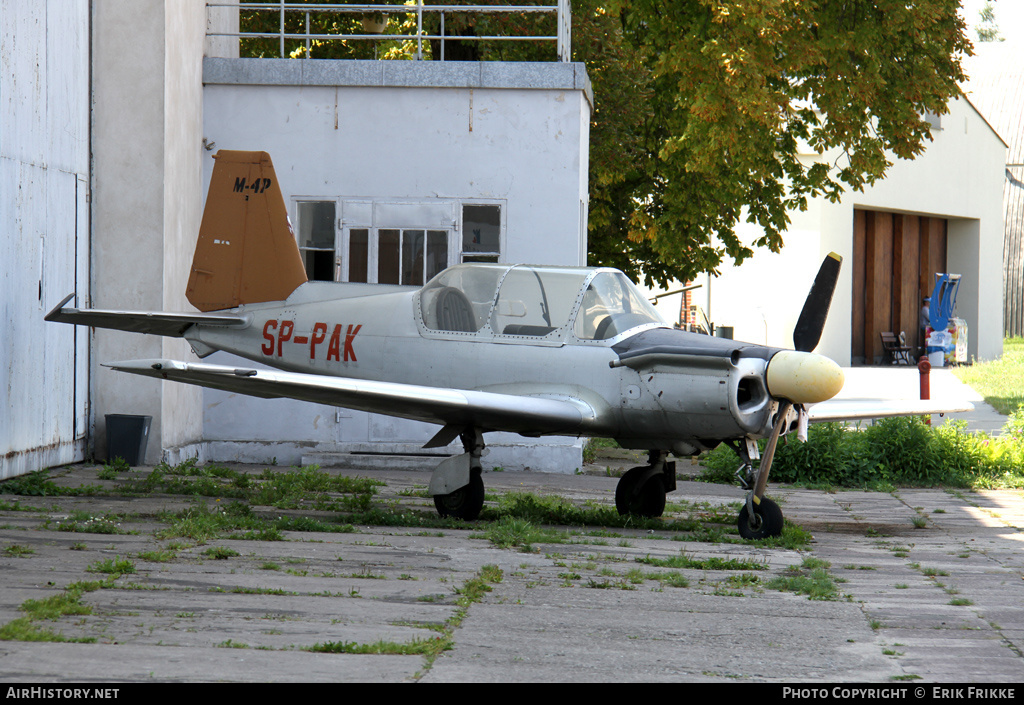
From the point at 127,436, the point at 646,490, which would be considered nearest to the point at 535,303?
the point at 646,490

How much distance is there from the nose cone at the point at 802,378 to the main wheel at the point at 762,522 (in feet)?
3.09

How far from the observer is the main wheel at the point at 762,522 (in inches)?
311

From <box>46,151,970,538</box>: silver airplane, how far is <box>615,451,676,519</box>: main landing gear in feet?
0.04

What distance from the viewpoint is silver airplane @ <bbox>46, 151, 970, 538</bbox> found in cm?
764

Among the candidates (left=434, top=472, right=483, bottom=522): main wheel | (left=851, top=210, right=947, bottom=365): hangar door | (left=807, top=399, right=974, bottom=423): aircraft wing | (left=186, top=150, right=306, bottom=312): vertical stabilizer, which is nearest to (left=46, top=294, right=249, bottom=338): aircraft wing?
(left=186, top=150, right=306, bottom=312): vertical stabilizer

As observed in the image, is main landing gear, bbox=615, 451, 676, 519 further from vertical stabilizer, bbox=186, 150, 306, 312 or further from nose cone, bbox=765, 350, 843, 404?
vertical stabilizer, bbox=186, 150, 306, 312

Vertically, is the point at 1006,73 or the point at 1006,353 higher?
the point at 1006,73

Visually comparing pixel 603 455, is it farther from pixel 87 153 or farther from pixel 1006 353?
pixel 1006 353

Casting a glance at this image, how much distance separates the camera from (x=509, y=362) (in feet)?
28.0

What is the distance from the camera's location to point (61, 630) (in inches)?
181

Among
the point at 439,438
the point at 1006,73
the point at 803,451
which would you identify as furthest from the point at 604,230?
the point at 1006,73

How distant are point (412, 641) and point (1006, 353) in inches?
1549

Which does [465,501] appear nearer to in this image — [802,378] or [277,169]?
[802,378]

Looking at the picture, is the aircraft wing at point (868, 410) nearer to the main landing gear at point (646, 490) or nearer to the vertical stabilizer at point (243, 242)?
the main landing gear at point (646, 490)
